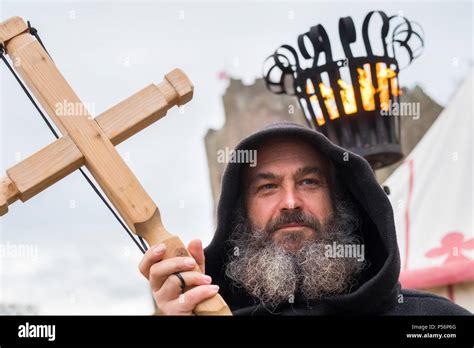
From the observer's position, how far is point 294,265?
197 cm

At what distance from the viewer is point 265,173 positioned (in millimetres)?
2041

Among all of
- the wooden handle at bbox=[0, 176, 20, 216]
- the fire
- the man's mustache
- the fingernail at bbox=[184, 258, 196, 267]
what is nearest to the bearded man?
the man's mustache

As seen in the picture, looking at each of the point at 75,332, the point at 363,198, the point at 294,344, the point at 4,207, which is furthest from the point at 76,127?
the point at 363,198

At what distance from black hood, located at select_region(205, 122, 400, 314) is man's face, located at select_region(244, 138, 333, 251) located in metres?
0.03

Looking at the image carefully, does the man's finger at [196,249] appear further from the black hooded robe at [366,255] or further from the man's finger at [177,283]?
the black hooded robe at [366,255]

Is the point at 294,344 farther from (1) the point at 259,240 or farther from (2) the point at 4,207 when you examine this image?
(2) the point at 4,207

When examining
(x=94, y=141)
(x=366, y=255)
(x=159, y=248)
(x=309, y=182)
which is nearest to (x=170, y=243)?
(x=159, y=248)

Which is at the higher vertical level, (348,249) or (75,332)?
(348,249)

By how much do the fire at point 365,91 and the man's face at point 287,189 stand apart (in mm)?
1415

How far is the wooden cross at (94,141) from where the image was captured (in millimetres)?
1442

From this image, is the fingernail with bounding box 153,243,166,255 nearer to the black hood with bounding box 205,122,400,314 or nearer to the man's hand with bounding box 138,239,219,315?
the man's hand with bounding box 138,239,219,315

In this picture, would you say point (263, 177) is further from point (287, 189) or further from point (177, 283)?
point (177, 283)

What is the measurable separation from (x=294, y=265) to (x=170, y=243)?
634 mm

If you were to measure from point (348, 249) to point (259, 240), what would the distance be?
0.83ft
